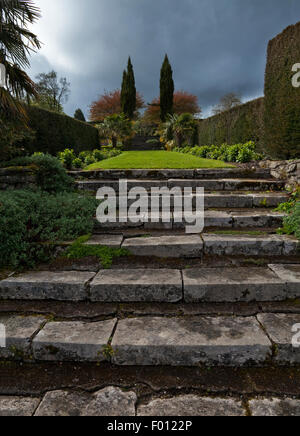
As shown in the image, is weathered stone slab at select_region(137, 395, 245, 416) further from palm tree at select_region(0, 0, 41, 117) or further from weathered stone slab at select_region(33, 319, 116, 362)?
palm tree at select_region(0, 0, 41, 117)

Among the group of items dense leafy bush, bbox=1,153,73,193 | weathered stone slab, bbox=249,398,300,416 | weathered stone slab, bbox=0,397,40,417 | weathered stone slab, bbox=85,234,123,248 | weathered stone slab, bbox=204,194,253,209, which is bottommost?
weathered stone slab, bbox=0,397,40,417

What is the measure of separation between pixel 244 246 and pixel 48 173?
10.2ft

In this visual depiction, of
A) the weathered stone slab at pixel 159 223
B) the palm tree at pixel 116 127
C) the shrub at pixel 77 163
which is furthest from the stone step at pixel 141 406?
the palm tree at pixel 116 127

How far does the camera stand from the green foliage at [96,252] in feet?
8.05

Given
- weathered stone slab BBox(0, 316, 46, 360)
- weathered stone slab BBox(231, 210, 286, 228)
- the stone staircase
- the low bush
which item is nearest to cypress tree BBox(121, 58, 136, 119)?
weathered stone slab BBox(231, 210, 286, 228)

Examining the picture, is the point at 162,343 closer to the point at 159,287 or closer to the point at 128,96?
the point at 159,287

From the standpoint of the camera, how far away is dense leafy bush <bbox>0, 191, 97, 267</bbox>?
7.87ft

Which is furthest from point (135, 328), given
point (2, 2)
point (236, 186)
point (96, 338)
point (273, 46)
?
point (273, 46)

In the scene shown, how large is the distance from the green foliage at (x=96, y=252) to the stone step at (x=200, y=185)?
172cm

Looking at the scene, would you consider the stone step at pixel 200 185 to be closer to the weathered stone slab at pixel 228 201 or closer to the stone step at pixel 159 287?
the weathered stone slab at pixel 228 201

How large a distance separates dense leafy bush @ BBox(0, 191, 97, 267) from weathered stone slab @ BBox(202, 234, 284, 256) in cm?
144

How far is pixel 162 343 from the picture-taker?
5.10 ft

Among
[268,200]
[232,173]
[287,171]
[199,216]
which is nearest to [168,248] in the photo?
[199,216]

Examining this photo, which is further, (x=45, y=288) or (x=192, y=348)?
(x=45, y=288)
